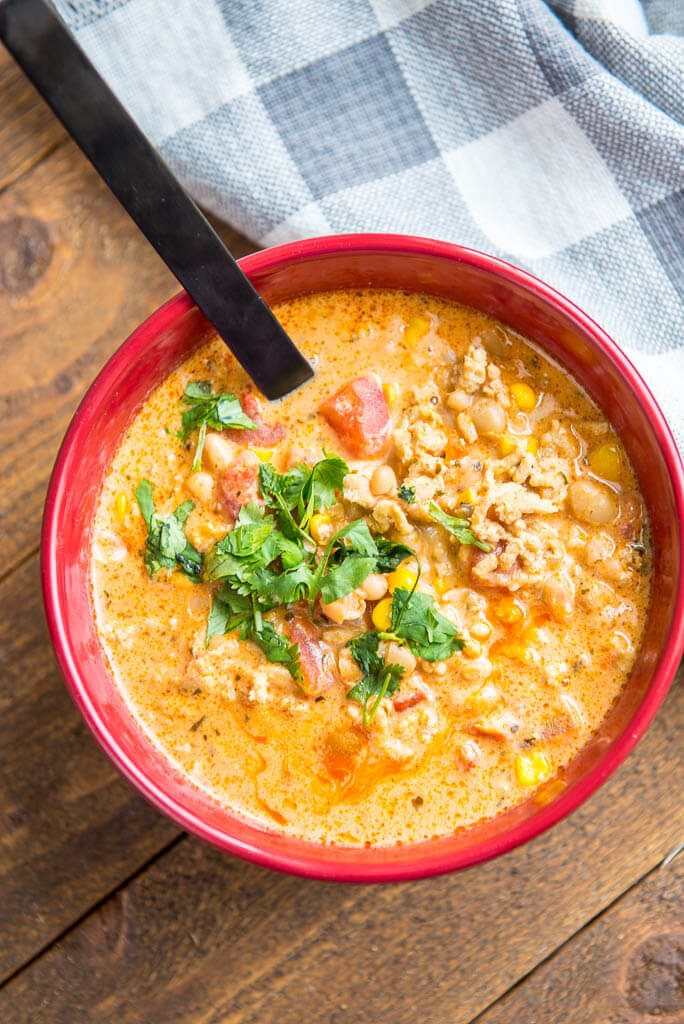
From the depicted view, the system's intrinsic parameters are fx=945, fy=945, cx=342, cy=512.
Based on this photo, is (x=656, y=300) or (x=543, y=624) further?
(x=656, y=300)

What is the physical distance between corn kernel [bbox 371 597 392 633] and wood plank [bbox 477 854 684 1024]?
1.24m

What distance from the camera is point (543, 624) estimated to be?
254 centimetres

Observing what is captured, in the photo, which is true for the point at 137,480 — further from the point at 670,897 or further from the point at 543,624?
the point at 670,897

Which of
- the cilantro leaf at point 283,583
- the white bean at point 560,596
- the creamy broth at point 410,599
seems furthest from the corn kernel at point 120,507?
the white bean at point 560,596

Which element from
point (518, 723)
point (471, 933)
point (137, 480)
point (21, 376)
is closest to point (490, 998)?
point (471, 933)

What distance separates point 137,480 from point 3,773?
103 centimetres

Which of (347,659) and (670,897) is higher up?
(347,659)

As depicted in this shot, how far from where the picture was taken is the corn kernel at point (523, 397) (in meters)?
2.61

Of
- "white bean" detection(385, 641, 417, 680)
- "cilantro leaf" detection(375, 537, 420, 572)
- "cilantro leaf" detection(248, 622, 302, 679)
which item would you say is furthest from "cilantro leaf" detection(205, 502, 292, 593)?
"white bean" detection(385, 641, 417, 680)

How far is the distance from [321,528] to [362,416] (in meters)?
0.32

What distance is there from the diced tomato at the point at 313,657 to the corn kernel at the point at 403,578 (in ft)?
0.80

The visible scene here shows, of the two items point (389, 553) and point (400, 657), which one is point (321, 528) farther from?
point (400, 657)

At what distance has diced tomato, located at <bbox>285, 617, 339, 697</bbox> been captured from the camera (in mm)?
2506

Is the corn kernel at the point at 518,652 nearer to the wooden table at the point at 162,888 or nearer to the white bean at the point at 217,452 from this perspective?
the wooden table at the point at 162,888
